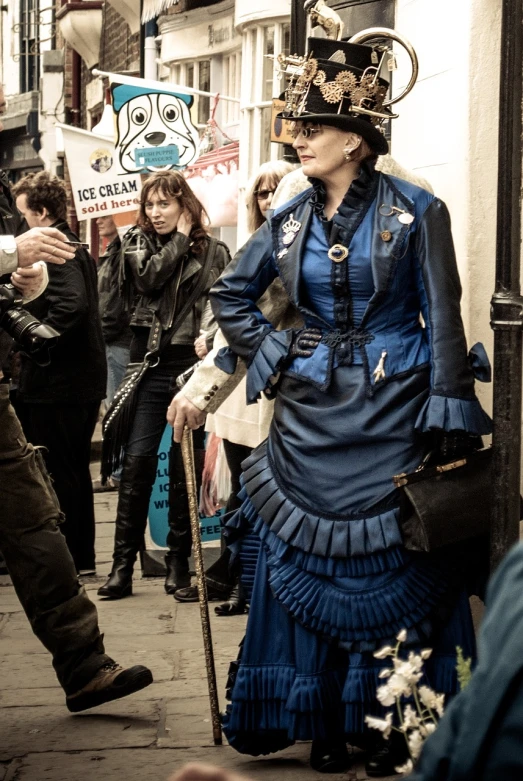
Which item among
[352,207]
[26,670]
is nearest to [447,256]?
[352,207]

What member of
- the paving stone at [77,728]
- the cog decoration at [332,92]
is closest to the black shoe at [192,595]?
the paving stone at [77,728]

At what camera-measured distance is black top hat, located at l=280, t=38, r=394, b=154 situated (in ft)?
13.3

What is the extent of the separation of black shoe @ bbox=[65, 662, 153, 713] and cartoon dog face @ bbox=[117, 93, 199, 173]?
546 centimetres

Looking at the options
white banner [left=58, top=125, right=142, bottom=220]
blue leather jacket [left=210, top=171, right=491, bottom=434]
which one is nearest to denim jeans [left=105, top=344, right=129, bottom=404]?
white banner [left=58, top=125, right=142, bottom=220]

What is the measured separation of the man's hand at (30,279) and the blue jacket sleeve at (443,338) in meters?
1.24

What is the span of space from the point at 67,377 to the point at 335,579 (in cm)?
328

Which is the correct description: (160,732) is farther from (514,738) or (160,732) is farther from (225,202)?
(225,202)

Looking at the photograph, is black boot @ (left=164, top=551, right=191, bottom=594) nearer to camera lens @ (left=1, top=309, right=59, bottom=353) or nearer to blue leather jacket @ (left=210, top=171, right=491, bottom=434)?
camera lens @ (left=1, top=309, right=59, bottom=353)

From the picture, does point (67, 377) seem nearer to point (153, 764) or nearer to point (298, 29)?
point (298, 29)

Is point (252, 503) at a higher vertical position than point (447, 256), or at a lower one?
lower

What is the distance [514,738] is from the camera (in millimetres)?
1210

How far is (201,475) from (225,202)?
2.51 metres

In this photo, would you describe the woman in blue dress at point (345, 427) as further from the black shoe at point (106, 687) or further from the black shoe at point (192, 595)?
the black shoe at point (192, 595)

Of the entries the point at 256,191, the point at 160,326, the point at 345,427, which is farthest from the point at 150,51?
the point at 345,427
